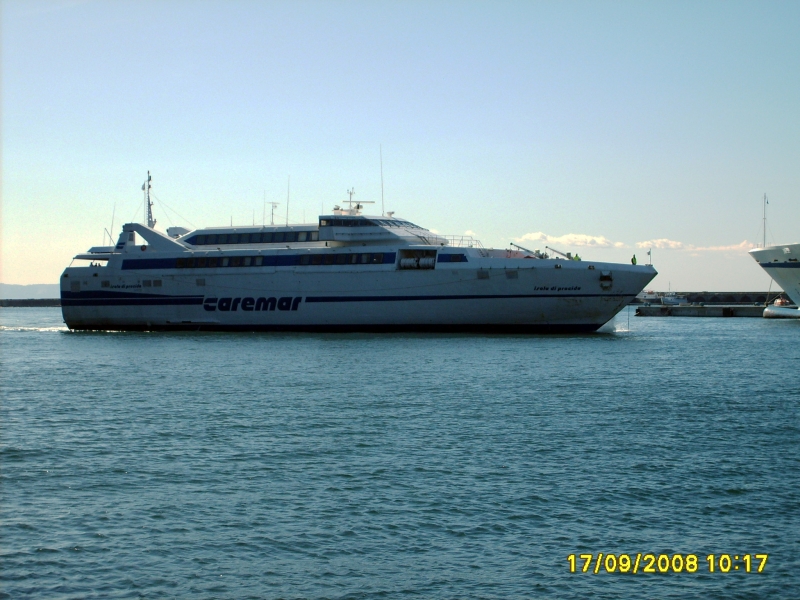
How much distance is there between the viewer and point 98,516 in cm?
1234

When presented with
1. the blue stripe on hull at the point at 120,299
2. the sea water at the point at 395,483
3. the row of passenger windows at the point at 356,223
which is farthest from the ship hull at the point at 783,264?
the blue stripe on hull at the point at 120,299

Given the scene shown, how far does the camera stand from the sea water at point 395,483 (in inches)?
399

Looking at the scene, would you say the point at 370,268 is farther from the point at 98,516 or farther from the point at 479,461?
the point at 98,516

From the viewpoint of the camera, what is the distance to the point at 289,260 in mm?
47875

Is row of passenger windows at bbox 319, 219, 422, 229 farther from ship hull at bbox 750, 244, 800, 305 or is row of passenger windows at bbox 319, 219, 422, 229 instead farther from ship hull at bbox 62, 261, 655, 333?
ship hull at bbox 750, 244, 800, 305

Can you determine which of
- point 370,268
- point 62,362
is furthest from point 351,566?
point 370,268

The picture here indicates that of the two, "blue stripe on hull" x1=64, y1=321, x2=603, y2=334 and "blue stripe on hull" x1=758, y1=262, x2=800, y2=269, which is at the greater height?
"blue stripe on hull" x1=758, y1=262, x2=800, y2=269

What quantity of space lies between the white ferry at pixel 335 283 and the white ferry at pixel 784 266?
90.2 ft

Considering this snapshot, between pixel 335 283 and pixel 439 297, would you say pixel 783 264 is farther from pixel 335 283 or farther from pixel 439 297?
pixel 335 283

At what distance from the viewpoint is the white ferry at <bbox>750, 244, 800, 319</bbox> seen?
64.9m

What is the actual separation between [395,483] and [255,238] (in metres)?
37.8
